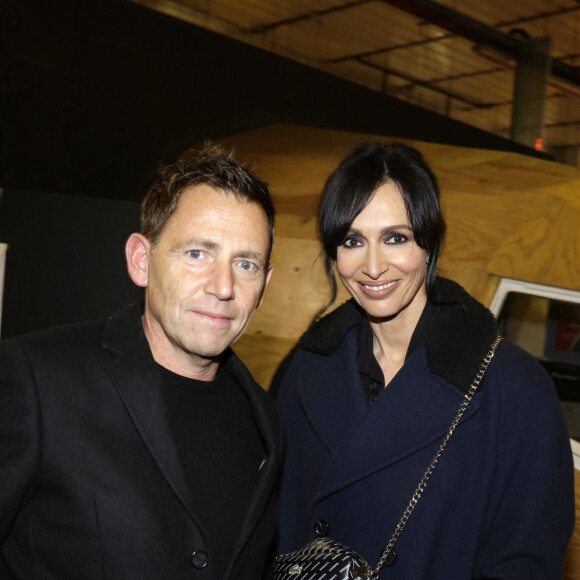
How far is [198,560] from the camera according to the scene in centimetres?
157

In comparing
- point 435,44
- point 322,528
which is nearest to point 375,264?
point 322,528

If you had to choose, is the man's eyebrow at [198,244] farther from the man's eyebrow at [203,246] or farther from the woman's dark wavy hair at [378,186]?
the woman's dark wavy hair at [378,186]

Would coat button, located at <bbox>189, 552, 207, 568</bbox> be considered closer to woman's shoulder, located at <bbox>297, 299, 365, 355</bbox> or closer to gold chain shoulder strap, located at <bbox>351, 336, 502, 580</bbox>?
gold chain shoulder strap, located at <bbox>351, 336, 502, 580</bbox>

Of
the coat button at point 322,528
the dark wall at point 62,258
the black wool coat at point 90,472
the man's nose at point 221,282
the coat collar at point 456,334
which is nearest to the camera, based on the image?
the black wool coat at point 90,472

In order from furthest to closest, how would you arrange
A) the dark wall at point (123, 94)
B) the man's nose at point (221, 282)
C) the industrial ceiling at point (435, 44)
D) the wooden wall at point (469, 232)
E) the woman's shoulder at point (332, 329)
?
the industrial ceiling at point (435, 44), the dark wall at point (123, 94), the wooden wall at point (469, 232), the woman's shoulder at point (332, 329), the man's nose at point (221, 282)

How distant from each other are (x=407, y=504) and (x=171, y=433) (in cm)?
80

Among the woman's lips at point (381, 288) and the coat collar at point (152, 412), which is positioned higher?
the woman's lips at point (381, 288)

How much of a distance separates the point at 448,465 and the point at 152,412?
91cm

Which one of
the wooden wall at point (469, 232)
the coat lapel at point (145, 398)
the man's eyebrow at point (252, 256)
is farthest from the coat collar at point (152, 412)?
the wooden wall at point (469, 232)

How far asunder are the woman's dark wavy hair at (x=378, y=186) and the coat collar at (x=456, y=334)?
0.08 metres

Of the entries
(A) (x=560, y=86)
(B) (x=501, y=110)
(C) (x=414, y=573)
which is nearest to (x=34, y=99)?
(C) (x=414, y=573)

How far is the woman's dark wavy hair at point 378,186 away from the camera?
7.14ft

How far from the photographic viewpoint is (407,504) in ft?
6.72

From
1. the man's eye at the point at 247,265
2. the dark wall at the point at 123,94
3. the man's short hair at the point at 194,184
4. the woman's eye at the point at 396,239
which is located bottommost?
the man's eye at the point at 247,265
